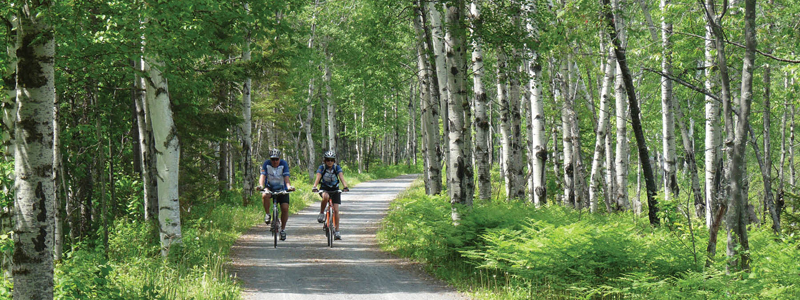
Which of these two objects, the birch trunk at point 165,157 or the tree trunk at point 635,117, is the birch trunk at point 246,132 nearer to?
the birch trunk at point 165,157

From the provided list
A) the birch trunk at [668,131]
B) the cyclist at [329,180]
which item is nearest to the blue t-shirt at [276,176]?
the cyclist at [329,180]

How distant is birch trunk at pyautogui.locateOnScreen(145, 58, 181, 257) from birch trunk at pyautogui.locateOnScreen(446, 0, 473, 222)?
508cm

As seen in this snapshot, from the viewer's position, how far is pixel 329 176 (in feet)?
41.1

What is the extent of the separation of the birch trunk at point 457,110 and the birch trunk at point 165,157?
16.7 ft

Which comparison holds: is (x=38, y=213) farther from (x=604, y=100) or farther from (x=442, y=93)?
(x=604, y=100)

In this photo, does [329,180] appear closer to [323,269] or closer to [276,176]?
[276,176]

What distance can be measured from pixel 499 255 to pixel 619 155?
37.7ft

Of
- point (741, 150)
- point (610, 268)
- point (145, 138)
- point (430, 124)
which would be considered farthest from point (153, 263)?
point (430, 124)

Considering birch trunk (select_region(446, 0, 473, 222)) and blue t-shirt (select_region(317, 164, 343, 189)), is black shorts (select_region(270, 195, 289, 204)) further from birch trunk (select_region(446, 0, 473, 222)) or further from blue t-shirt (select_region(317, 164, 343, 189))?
birch trunk (select_region(446, 0, 473, 222))

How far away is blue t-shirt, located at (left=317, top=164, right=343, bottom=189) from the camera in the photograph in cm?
1240

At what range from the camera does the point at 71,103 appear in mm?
13094

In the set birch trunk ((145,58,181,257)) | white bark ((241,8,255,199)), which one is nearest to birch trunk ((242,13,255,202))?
A: white bark ((241,8,255,199))

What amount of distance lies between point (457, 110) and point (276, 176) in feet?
13.1

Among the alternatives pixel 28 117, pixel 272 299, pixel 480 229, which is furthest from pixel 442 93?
pixel 28 117
